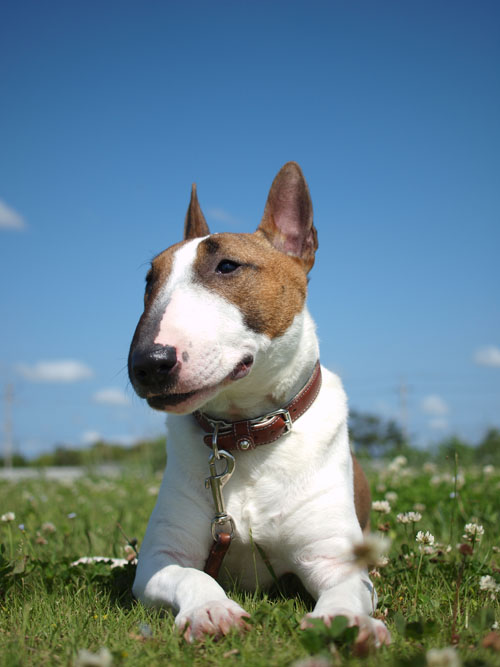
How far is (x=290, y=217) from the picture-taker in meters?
3.73

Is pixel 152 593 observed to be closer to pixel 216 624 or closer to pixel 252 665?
pixel 216 624

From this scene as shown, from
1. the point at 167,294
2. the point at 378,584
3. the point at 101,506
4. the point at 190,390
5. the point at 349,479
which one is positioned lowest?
the point at 101,506

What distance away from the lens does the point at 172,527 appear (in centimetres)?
303

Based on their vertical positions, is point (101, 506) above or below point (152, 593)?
below

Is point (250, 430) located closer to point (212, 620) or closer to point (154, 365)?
point (154, 365)

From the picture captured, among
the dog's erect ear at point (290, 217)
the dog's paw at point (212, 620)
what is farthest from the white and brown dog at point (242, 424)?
the dog's erect ear at point (290, 217)

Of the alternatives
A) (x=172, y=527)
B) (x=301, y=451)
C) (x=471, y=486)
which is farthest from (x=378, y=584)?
(x=471, y=486)

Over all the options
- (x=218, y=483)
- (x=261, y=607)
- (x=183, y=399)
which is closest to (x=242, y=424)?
(x=218, y=483)

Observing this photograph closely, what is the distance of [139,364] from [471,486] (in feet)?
15.3

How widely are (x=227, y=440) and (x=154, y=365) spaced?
2.22 ft

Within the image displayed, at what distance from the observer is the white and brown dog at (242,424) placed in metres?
2.64

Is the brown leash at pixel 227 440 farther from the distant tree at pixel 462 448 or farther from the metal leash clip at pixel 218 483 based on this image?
the distant tree at pixel 462 448

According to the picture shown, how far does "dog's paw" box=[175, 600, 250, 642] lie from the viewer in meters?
2.21

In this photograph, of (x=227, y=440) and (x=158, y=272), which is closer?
(x=227, y=440)
